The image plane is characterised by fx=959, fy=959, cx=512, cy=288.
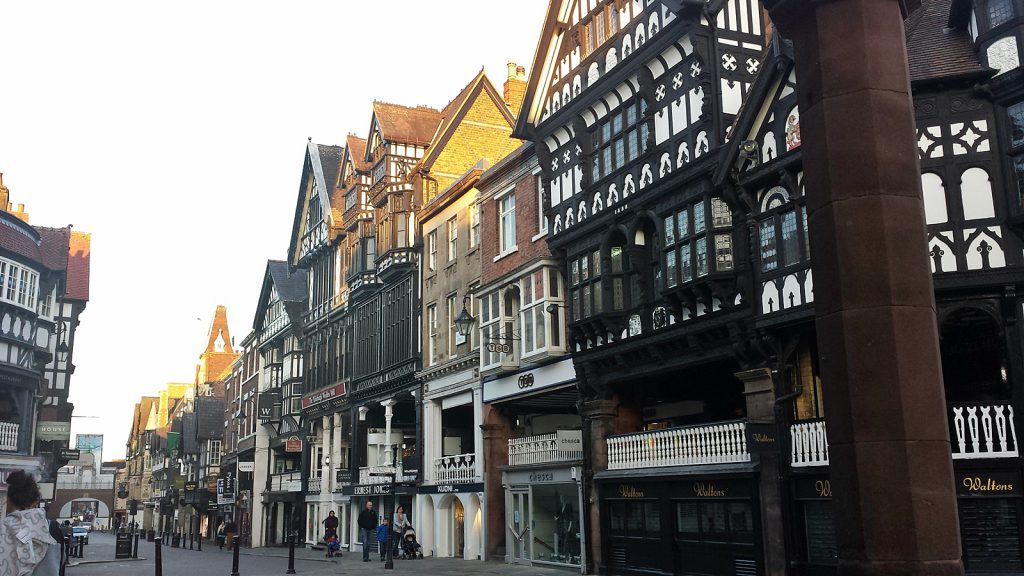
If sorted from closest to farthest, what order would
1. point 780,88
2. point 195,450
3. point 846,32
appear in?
point 846,32 < point 780,88 < point 195,450

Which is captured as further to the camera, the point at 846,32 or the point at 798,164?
the point at 798,164

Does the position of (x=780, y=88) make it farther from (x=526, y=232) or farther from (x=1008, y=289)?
(x=526, y=232)

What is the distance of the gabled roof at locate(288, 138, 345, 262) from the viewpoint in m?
51.6

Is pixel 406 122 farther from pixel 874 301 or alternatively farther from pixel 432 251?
pixel 874 301

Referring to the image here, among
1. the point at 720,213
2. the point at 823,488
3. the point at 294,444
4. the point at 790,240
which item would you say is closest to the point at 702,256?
the point at 720,213

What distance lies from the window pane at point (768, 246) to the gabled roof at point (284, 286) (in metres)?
38.4

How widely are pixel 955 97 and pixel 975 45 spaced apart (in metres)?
1.18

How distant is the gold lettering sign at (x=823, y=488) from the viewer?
17.2 metres

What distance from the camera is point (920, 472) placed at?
866 cm

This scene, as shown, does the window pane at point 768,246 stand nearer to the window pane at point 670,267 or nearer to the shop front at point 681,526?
the window pane at point 670,267

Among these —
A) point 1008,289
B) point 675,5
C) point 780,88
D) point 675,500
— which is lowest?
point 675,500

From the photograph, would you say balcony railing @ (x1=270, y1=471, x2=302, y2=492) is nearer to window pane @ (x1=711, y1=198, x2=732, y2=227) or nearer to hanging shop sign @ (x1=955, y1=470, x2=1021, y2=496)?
window pane @ (x1=711, y1=198, x2=732, y2=227)

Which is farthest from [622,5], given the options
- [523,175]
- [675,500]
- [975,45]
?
[675,500]

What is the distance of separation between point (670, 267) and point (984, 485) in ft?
26.7
